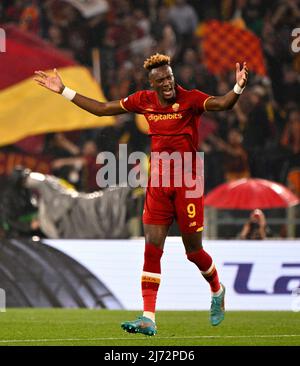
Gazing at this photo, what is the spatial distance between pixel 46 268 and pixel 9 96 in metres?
7.53

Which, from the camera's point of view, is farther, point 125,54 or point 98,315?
point 125,54

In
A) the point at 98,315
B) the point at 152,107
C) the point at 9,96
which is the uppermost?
the point at 9,96

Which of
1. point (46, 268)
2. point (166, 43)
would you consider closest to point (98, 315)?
point (46, 268)

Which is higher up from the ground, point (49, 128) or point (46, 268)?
point (49, 128)

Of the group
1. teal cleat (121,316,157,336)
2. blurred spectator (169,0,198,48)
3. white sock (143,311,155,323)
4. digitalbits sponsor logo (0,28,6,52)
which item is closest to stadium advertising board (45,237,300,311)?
white sock (143,311,155,323)

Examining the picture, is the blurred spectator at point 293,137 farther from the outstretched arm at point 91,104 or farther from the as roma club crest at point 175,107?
the as roma club crest at point 175,107

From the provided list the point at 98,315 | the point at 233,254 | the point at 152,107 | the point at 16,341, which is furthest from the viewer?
the point at 233,254

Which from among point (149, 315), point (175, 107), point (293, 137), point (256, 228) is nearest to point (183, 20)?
point (293, 137)

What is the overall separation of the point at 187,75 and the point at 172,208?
10.9m

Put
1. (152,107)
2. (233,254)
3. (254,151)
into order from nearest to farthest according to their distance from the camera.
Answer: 1. (152,107)
2. (233,254)
3. (254,151)

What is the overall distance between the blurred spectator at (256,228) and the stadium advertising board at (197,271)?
1.61 meters

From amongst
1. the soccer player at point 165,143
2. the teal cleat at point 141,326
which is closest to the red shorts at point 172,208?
the soccer player at point 165,143

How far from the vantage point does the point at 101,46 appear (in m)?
→ 22.6

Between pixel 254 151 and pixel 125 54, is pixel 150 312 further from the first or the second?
pixel 125 54
